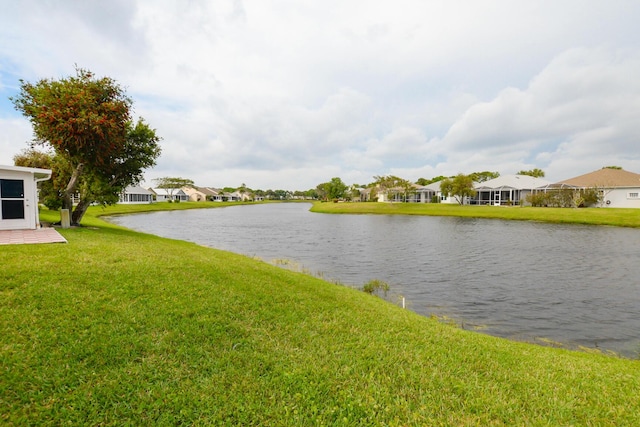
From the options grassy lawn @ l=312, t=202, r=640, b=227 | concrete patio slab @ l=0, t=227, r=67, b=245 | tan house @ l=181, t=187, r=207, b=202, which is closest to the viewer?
concrete patio slab @ l=0, t=227, r=67, b=245

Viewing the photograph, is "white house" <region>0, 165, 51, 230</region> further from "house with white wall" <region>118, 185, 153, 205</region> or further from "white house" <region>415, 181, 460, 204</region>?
"white house" <region>415, 181, 460, 204</region>

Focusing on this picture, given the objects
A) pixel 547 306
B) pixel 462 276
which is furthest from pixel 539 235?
pixel 547 306

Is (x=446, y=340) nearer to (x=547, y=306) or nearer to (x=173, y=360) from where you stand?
(x=173, y=360)

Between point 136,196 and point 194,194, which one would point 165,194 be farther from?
point 136,196

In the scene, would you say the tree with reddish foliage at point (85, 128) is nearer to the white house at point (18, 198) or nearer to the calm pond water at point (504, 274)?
the white house at point (18, 198)

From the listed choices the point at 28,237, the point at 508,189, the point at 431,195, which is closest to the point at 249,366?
the point at 28,237

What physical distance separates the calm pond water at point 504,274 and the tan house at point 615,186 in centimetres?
2968

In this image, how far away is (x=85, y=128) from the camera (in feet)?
47.5

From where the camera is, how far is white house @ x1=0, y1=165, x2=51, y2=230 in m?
13.4

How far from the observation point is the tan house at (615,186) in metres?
50.6

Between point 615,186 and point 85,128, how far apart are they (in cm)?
6980

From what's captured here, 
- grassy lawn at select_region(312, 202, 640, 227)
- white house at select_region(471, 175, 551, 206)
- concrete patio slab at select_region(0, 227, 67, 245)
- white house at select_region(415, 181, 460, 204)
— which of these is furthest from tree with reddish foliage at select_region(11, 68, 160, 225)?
white house at select_region(415, 181, 460, 204)

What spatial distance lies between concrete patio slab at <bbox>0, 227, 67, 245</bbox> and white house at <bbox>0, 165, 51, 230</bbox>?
737 millimetres

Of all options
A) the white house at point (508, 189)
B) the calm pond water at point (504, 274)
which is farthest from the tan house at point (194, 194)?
the calm pond water at point (504, 274)
